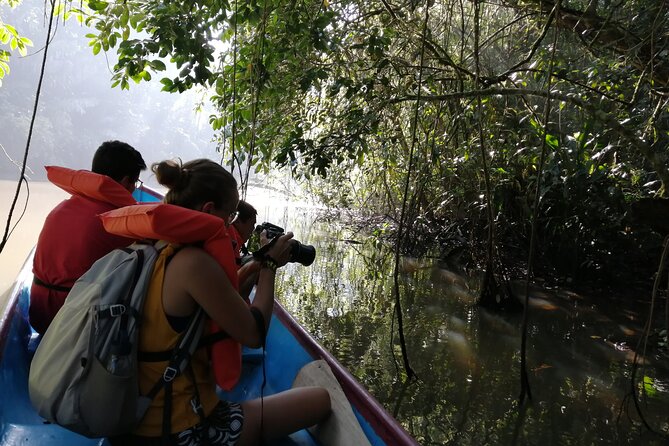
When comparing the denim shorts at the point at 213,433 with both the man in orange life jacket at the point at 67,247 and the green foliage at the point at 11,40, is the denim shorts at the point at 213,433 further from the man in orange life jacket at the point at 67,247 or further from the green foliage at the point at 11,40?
the green foliage at the point at 11,40

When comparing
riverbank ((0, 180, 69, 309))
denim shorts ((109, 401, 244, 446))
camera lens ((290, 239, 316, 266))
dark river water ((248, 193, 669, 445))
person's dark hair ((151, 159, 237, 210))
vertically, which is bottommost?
riverbank ((0, 180, 69, 309))

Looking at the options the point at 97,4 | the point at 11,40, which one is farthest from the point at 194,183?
the point at 11,40

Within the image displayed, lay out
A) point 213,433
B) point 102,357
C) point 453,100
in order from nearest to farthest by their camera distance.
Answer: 1. point 102,357
2. point 213,433
3. point 453,100

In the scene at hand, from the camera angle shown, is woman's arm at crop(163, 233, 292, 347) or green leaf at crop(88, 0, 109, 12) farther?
green leaf at crop(88, 0, 109, 12)

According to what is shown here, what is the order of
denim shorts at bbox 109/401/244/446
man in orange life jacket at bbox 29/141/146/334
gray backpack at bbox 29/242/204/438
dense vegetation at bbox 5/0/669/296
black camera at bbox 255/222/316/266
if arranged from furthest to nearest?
dense vegetation at bbox 5/0/669/296
man in orange life jacket at bbox 29/141/146/334
black camera at bbox 255/222/316/266
denim shorts at bbox 109/401/244/446
gray backpack at bbox 29/242/204/438

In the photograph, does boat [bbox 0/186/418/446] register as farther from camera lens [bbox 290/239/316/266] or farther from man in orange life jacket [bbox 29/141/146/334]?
camera lens [bbox 290/239/316/266]

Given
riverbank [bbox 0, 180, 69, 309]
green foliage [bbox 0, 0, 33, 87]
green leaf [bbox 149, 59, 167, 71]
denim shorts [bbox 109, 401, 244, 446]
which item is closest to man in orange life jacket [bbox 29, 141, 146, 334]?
riverbank [bbox 0, 180, 69, 309]

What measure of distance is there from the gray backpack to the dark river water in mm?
1886

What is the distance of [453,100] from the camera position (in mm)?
4805

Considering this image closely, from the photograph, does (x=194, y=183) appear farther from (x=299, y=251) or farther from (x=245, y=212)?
(x=245, y=212)

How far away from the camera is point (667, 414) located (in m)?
3.05

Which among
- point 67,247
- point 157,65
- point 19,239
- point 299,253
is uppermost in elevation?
point 157,65

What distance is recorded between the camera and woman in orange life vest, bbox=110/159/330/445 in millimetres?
1232

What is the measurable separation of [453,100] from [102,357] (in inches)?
169
